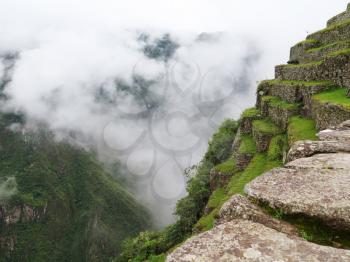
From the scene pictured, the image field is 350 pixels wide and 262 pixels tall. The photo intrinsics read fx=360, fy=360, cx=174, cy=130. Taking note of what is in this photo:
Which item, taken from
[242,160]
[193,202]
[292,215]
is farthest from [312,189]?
[193,202]

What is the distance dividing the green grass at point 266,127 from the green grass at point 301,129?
1657 mm

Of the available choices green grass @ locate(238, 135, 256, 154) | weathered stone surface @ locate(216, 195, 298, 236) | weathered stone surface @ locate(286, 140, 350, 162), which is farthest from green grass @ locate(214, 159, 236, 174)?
weathered stone surface @ locate(216, 195, 298, 236)

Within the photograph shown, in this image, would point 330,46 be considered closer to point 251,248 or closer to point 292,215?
point 292,215

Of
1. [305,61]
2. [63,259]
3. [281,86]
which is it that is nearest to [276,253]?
[281,86]

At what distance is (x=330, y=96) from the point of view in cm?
1458

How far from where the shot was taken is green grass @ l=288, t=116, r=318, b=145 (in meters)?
13.3

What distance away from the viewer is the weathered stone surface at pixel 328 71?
51.1 ft

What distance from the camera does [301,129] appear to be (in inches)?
571

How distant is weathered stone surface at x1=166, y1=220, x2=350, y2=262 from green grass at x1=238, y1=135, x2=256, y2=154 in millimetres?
15343

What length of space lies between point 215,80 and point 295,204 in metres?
136

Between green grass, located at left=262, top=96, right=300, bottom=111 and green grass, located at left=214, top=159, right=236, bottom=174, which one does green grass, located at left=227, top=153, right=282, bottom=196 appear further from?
green grass, located at left=262, top=96, right=300, bottom=111

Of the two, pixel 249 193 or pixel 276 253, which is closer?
pixel 276 253

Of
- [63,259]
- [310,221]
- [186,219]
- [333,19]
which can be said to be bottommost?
[63,259]

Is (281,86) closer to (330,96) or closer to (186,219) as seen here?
(330,96)
